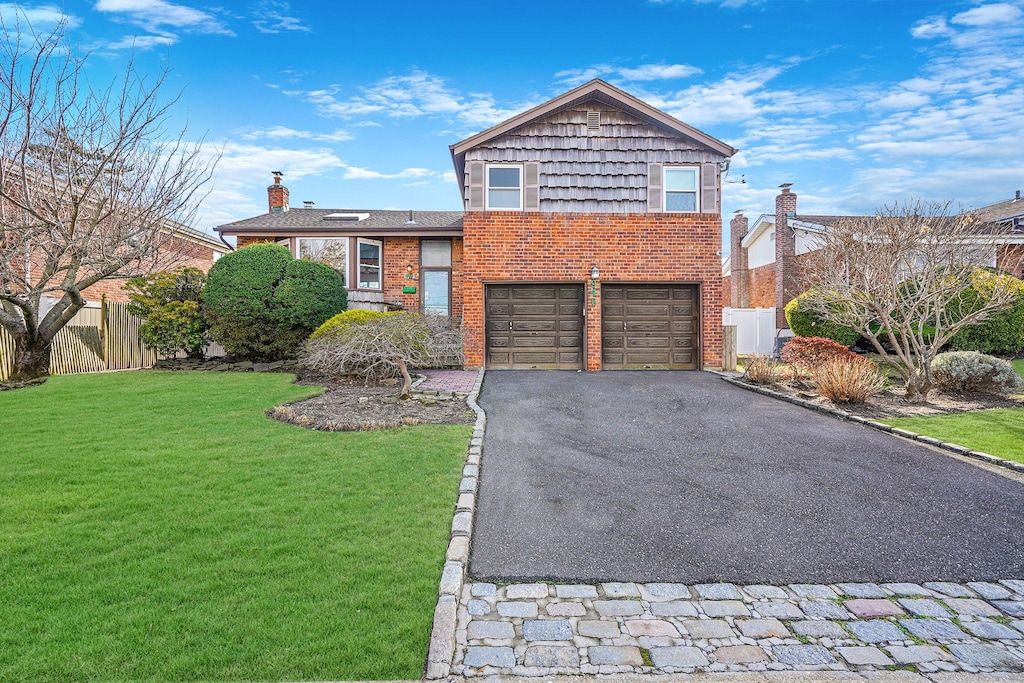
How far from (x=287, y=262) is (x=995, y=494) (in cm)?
1421

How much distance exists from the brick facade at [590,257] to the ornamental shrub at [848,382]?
3.88 meters

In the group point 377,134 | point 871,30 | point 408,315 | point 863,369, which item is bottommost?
point 863,369

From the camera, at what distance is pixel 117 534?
12.9 ft

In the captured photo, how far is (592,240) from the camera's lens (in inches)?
535

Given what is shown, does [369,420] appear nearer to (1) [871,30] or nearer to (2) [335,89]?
(2) [335,89]

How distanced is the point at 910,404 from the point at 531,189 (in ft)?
31.0

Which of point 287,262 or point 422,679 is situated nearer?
point 422,679

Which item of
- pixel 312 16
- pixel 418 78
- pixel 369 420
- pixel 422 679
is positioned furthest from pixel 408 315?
pixel 422 679

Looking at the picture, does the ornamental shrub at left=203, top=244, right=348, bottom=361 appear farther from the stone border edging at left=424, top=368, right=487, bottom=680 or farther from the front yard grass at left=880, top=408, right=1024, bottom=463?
the front yard grass at left=880, top=408, right=1024, bottom=463

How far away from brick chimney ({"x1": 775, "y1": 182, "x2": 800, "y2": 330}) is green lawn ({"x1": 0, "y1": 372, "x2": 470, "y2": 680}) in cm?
1839

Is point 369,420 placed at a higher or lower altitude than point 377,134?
lower

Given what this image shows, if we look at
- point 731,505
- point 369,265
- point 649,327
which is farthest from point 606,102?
point 731,505

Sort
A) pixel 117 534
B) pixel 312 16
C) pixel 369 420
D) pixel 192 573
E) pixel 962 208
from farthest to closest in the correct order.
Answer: pixel 312 16
pixel 962 208
pixel 369 420
pixel 117 534
pixel 192 573

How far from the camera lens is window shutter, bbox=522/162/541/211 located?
13.6m
